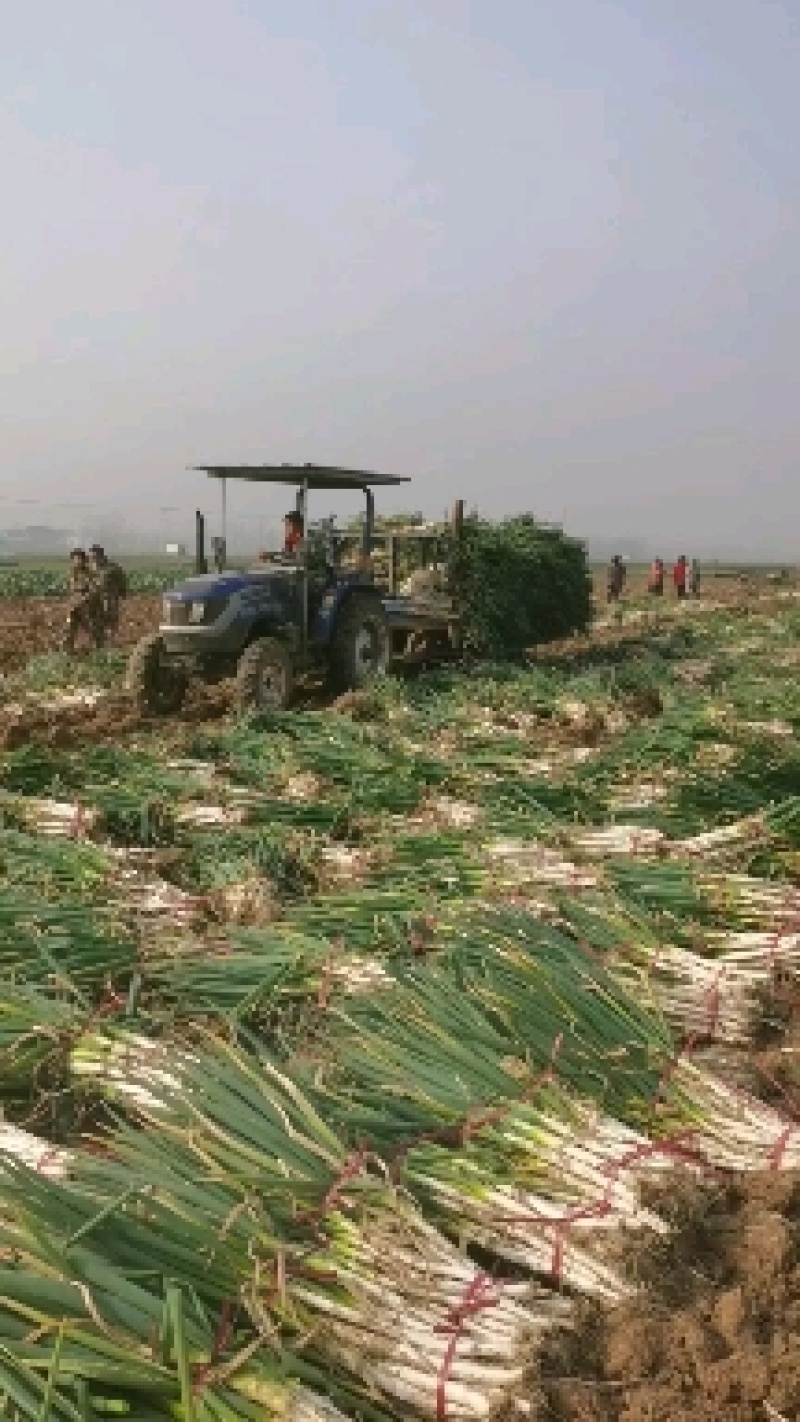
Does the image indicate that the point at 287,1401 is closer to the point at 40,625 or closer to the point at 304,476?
the point at 304,476

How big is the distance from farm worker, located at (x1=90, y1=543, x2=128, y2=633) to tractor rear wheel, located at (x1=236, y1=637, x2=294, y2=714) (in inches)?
233

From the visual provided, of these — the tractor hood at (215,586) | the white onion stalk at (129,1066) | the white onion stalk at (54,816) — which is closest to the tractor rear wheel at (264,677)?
the tractor hood at (215,586)

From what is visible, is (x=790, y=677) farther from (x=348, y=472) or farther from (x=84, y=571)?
(x=84, y=571)

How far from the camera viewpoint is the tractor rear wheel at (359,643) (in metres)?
10.3

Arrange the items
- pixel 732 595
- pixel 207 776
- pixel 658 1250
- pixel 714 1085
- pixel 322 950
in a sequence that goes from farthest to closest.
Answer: pixel 732 595 < pixel 207 776 < pixel 322 950 < pixel 714 1085 < pixel 658 1250

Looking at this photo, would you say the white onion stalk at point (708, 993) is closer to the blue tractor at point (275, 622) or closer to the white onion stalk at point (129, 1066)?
the white onion stalk at point (129, 1066)

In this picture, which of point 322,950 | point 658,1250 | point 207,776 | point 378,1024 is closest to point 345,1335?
point 658,1250

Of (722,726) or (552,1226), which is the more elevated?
(722,726)

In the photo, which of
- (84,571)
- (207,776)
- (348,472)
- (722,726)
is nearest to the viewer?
(207,776)

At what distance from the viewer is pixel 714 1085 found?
298 centimetres

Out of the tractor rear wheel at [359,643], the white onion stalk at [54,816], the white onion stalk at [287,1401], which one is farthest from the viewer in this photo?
the tractor rear wheel at [359,643]

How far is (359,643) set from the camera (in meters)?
10.5

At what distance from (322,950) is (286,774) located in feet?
8.78

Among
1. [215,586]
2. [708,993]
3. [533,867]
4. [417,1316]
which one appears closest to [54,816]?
[533,867]
